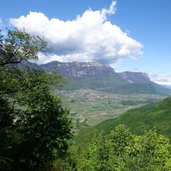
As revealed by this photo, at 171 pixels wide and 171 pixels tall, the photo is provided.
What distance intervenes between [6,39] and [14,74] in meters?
4.06

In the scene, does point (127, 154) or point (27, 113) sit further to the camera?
point (127, 154)

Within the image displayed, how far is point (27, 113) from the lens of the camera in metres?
44.5

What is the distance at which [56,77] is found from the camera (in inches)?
1709

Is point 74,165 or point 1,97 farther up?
point 1,97

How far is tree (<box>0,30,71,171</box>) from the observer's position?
40094 millimetres

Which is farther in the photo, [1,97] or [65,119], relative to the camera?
[65,119]

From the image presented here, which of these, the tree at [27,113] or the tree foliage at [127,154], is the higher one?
the tree at [27,113]

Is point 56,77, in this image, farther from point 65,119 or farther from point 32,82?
point 65,119

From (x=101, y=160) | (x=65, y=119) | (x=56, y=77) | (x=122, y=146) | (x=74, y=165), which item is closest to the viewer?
(x=56, y=77)

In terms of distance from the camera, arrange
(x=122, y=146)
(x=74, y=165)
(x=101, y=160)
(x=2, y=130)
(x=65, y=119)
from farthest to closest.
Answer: (x=74, y=165), (x=122, y=146), (x=101, y=160), (x=65, y=119), (x=2, y=130)

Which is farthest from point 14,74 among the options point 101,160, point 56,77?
point 101,160

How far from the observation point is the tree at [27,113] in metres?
40.1

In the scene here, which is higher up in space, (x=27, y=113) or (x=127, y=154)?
(x=27, y=113)

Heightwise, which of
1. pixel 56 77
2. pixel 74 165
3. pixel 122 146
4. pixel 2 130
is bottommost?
pixel 74 165
